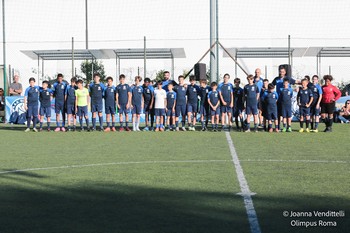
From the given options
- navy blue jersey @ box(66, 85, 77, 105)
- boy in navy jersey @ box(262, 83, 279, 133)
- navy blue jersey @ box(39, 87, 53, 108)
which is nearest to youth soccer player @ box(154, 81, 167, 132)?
navy blue jersey @ box(66, 85, 77, 105)

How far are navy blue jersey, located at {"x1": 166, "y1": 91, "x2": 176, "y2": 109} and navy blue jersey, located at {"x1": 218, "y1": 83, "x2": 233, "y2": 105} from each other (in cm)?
157

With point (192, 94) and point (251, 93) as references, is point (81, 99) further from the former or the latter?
point (251, 93)

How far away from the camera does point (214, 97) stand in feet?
72.2

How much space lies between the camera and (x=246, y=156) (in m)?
12.8

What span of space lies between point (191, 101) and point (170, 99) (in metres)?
0.69

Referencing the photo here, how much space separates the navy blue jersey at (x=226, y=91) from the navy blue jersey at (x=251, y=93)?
583 millimetres

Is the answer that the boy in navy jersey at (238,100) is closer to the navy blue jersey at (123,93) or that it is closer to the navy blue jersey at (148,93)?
the navy blue jersey at (148,93)

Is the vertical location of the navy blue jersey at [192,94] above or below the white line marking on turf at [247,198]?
above

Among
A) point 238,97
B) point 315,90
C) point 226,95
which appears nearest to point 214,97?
point 226,95

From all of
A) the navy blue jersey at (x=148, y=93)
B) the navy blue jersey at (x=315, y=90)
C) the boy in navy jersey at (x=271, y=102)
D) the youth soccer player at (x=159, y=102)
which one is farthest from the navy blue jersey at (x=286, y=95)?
the navy blue jersey at (x=148, y=93)

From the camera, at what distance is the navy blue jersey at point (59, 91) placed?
22.1 metres

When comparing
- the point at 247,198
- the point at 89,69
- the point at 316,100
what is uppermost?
the point at 89,69

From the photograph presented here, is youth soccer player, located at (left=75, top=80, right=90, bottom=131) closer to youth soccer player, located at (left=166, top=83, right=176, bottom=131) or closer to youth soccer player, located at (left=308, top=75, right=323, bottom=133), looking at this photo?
youth soccer player, located at (left=166, top=83, right=176, bottom=131)

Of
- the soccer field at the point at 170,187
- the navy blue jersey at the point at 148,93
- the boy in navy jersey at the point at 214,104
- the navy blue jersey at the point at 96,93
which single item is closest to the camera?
the soccer field at the point at 170,187
